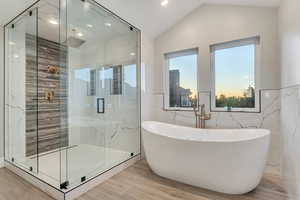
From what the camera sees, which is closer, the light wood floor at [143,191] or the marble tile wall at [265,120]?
the light wood floor at [143,191]

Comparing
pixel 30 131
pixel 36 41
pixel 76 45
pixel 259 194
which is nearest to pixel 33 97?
pixel 30 131

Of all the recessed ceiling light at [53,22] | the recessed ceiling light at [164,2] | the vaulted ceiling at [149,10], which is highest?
the recessed ceiling light at [164,2]

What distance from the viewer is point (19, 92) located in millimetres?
2734

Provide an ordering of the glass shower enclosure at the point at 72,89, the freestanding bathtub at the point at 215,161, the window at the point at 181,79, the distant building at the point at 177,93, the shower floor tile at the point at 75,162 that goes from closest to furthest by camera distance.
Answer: the freestanding bathtub at the point at 215,161 → the shower floor tile at the point at 75,162 → the glass shower enclosure at the point at 72,89 → the window at the point at 181,79 → the distant building at the point at 177,93

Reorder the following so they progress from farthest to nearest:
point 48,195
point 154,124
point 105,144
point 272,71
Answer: point 105,144 < point 154,124 < point 272,71 < point 48,195

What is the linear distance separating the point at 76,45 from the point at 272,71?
3.50 m

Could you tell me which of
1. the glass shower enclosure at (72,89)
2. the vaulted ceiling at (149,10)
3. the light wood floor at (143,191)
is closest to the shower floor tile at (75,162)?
the glass shower enclosure at (72,89)

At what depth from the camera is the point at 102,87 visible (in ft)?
10.7

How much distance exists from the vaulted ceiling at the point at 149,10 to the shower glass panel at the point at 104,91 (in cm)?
26

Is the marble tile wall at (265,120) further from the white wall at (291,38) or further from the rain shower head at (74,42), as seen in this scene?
the rain shower head at (74,42)

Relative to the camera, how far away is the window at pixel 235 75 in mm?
2640

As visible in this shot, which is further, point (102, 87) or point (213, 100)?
point (102, 87)

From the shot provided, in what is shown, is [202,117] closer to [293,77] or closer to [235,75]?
[235,75]

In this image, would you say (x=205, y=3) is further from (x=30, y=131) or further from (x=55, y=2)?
(x=30, y=131)
